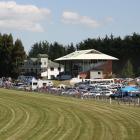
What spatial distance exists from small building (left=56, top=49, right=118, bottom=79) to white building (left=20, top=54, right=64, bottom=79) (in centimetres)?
1568

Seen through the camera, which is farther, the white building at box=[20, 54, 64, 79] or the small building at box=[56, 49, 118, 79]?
the white building at box=[20, 54, 64, 79]

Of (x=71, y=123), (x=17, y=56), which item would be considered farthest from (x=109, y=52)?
(x=71, y=123)

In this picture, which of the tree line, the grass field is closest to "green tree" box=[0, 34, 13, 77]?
the tree line

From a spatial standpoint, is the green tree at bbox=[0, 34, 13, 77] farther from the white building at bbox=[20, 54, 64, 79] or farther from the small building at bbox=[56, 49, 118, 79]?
the white building at bbox=[20, 54, 64, 79]

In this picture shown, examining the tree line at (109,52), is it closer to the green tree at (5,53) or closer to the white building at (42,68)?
the green tree at (5,53)

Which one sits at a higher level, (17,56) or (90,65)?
(17,56)

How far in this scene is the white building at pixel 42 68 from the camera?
160 meters

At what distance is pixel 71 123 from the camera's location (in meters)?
38.4

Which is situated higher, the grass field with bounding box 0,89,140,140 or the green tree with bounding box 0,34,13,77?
the green tree with bounding box 0,34,13,77

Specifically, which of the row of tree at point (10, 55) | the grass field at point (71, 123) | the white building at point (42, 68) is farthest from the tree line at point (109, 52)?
the grass field at point (71, 123)

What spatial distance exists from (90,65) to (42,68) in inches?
1084

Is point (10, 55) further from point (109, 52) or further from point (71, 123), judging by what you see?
point (71, 123)

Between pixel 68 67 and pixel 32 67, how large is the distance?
74.5 ft

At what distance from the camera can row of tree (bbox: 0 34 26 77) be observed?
132m
